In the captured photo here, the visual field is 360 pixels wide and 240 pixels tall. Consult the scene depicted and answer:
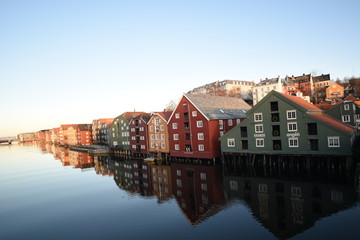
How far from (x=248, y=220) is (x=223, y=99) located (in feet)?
134

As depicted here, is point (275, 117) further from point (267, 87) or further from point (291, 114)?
point (267, 87)

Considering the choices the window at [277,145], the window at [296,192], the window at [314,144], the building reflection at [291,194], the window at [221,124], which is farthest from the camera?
the window at [221,124]

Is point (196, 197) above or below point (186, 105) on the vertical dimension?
below

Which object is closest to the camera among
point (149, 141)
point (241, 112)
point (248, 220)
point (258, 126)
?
point (248, 220)

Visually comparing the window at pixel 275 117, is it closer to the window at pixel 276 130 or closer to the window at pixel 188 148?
the window at pixel 276 130

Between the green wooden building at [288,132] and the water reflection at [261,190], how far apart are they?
119 inches

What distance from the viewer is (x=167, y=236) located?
2000 cm

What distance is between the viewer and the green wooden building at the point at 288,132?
33250 millimetres

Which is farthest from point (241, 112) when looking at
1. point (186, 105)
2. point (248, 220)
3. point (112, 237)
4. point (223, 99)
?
point (112, 237)

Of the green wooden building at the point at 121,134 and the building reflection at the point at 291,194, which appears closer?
the building reflection at the point at 291,194

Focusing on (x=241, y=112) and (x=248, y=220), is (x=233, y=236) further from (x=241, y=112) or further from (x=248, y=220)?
(x=241, y=112)

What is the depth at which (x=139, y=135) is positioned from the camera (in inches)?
2741

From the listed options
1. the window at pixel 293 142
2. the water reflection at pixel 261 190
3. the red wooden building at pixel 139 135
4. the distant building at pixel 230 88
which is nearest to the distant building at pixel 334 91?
the distant building at pixel 230 88

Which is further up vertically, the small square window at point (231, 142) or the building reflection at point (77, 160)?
the small square window at point (231, 142)
